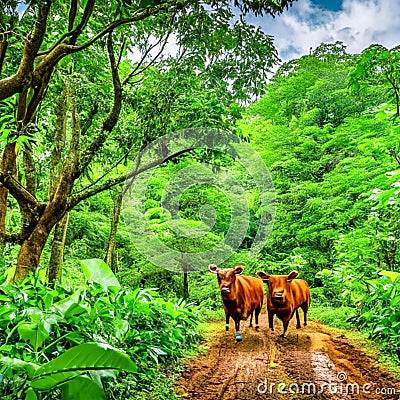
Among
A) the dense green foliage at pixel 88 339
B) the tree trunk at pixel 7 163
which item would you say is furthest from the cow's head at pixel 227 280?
the tree trunk at pixel 7 163

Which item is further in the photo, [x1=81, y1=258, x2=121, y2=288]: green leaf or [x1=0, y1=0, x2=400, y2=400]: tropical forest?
[x1=81, y1=258, x2=121, y2=288]: green leaf

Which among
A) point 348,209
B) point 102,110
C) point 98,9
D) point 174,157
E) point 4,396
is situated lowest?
point 4,396

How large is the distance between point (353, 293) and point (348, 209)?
188 centimetres

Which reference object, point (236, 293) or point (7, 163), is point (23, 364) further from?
point (236, 293)

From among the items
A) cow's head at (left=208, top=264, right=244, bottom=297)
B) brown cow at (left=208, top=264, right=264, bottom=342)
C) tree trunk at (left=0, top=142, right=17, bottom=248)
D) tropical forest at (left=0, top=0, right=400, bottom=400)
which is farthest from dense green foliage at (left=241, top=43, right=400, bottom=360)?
tree trunk at (left=0, top=142, right=17, bottom=248)

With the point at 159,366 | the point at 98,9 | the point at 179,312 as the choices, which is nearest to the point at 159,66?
the point at 98,9

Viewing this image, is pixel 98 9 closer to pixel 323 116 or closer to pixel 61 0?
pixel 61 0

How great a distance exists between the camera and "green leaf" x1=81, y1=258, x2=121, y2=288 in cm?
376

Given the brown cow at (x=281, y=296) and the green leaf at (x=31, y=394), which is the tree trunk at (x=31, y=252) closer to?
the brown cow at (x=281, y=296)

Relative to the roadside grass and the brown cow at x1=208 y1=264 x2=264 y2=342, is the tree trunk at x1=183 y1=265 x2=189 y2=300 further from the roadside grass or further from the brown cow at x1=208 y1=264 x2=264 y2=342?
the brown cow at x1=208 y1=264 x2=264 y2=342

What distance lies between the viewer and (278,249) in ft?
31.0

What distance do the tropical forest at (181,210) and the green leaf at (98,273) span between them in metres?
0.02

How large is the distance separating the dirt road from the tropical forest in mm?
21

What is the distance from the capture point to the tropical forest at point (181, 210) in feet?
9.18
